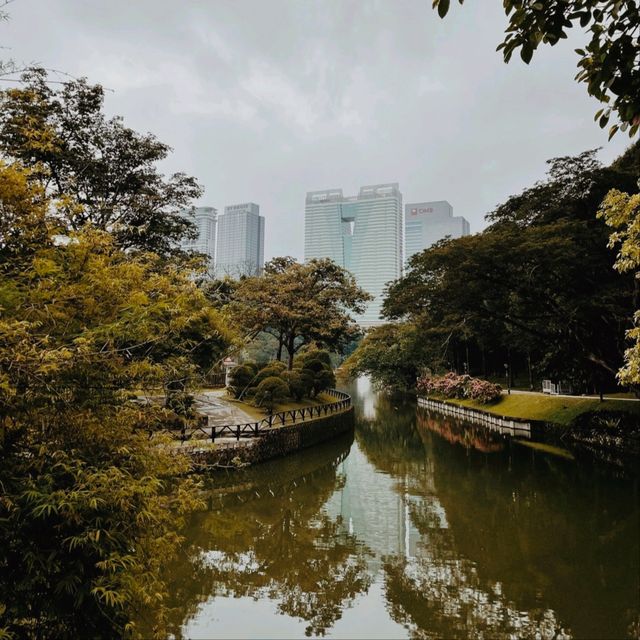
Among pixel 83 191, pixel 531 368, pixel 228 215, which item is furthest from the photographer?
pixel 228 215

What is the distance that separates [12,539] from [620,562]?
32.5 ft

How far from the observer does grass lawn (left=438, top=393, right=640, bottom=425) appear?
21.3 metres

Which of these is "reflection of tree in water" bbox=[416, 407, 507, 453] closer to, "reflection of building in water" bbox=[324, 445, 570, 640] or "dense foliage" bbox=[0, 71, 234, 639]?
"reflection of building in water" bbox=[324, 445, 570, 640]

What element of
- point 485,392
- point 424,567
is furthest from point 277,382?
point 485,392

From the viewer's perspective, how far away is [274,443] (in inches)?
725

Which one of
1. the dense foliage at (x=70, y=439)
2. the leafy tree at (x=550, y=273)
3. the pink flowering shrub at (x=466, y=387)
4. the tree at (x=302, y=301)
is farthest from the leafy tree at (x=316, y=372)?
the dense foliage at (x=70, y=439)

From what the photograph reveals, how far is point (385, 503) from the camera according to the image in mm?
12797

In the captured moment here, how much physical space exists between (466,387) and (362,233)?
135087 millimetres

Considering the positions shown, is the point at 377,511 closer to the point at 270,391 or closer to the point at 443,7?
the point at 443,7

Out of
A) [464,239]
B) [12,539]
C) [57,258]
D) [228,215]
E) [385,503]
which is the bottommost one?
[385,503]

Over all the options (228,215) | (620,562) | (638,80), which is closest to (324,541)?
(620,562)

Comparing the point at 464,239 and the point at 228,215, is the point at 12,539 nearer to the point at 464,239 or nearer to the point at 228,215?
the point at 464,239

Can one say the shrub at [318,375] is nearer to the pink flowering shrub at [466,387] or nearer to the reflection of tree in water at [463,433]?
the reflection of tree in water at [463,433]

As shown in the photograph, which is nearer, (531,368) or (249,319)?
(249,319)
